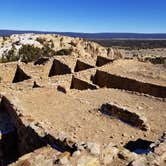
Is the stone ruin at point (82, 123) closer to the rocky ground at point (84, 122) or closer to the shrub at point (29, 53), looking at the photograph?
the rocky ground at point (84, 122)

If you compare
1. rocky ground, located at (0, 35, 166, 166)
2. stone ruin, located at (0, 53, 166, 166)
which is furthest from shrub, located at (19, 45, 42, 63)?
stone ruin, located at (0, 53, 166, 166)

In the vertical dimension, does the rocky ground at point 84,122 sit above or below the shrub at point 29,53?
above

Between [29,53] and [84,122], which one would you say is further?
[29,53]

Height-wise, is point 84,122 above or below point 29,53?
above

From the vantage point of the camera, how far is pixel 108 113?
1336cm

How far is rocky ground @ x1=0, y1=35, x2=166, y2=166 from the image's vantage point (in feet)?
26.9

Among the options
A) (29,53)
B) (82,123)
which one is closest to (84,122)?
(82,123)

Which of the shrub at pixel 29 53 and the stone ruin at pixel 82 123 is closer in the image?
the stone ruin at pixel 82 123

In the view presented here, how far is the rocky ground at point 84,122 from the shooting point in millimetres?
8203

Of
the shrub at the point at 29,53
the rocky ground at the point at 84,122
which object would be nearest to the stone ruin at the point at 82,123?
the rocky ground at the point at 84,122

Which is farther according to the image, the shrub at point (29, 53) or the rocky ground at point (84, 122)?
the shrub at point (29, 53)

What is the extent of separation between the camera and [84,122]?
12.6 meters

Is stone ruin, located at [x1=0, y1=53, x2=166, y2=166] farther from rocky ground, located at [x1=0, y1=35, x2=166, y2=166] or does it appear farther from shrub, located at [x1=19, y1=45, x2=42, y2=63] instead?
shrub, located at [x1=19, y1=45, x2=42, y2=63]

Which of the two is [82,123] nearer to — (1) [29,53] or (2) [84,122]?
(2) [84,122]
